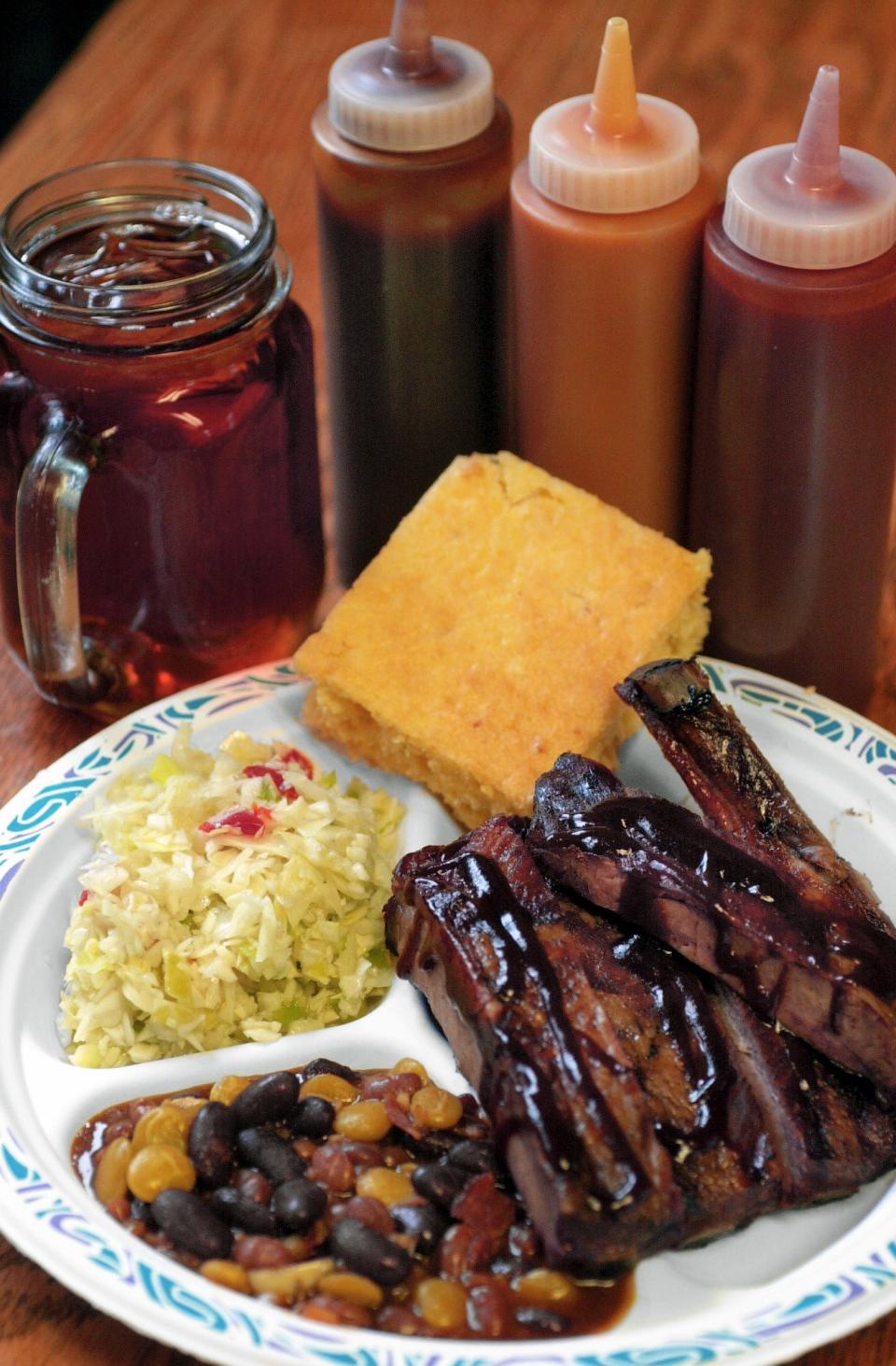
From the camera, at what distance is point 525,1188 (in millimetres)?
2236

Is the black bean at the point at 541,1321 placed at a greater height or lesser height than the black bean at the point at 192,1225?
lesser

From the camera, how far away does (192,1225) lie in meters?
2.20

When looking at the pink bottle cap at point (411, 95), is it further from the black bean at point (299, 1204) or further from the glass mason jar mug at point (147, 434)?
the black bean at point (299, 1204)

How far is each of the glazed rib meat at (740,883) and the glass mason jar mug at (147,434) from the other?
2.65ft

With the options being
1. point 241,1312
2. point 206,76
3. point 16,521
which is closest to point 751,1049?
point 241,1312

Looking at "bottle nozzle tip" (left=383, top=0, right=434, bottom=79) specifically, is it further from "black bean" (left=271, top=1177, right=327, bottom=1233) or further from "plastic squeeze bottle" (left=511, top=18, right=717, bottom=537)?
"black bean" (left=271, top=1177, right=327, bottom=1233)

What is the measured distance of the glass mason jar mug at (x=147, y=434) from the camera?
9.39ft

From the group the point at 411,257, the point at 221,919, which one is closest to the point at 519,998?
the point at 221,919

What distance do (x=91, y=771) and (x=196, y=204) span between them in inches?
43.6

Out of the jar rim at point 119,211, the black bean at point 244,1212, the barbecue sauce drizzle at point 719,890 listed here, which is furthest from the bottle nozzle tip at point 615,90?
the black bean at point 244,1212

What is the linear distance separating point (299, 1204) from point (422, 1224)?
17cm

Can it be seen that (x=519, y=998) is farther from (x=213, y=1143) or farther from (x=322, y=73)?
(x=322, y=73)

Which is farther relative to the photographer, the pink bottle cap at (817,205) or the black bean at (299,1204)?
the pink bottle cap at (817,205)

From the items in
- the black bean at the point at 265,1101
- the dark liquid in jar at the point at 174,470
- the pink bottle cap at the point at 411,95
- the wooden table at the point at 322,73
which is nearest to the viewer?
the black bean at the point at 265,1101
